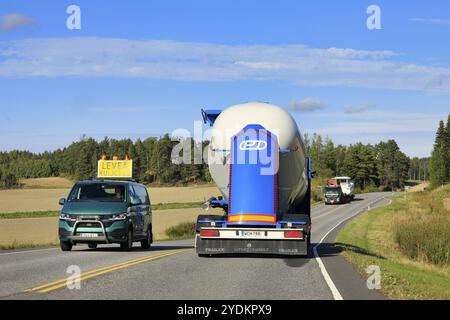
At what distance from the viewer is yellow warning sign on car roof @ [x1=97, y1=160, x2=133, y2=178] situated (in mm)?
21922

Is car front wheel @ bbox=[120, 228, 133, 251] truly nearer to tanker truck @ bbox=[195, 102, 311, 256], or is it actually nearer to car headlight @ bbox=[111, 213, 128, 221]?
car headlight @ bbox=[111, 213, 128, 221]

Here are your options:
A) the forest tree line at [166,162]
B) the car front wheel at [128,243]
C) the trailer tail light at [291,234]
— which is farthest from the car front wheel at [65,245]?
the forest tree line at [166,162]

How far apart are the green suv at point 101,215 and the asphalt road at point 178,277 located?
2.08 ft

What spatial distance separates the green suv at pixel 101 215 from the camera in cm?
1831

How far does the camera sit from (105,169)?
22.2 metres

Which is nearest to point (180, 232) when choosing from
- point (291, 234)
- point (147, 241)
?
point (147, 241)

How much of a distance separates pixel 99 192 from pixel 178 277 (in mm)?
7850

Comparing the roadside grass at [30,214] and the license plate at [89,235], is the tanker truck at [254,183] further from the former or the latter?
the roadside grass at [30,214]

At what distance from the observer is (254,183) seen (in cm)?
1680
